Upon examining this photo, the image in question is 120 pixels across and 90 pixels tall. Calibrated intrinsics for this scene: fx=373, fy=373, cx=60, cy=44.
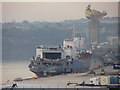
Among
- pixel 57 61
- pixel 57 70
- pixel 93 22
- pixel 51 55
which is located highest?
pixel 93 22

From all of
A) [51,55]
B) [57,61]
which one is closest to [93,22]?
[51,55]

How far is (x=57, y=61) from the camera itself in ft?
37.5

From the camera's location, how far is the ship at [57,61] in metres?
11.6

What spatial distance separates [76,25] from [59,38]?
34.3 inches

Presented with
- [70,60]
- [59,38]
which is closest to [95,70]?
[70,60]

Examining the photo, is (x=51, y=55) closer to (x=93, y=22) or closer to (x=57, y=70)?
(x=57, y=70)

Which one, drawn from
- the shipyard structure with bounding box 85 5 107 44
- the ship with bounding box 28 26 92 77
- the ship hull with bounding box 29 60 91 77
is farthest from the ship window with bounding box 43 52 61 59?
the shipyard structure with bounding box 85 5 107 44

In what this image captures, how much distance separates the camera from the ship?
1159 cm

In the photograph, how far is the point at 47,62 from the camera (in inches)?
453

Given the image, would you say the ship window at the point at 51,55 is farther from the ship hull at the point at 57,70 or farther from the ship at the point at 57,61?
the ship hull at the point at 57,70

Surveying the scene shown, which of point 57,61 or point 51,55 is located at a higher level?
point 51,55

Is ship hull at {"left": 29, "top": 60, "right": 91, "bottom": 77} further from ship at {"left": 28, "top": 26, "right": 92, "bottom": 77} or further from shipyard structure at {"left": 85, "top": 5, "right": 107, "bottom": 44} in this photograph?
shipyard structure at {"left": 85, "top": 5, "right": 107, "bottom": 44}

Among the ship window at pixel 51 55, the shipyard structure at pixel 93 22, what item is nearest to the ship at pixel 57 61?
the ship window at pixel 51 55

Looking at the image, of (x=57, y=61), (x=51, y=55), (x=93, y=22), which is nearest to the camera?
(x=57, y=61)
